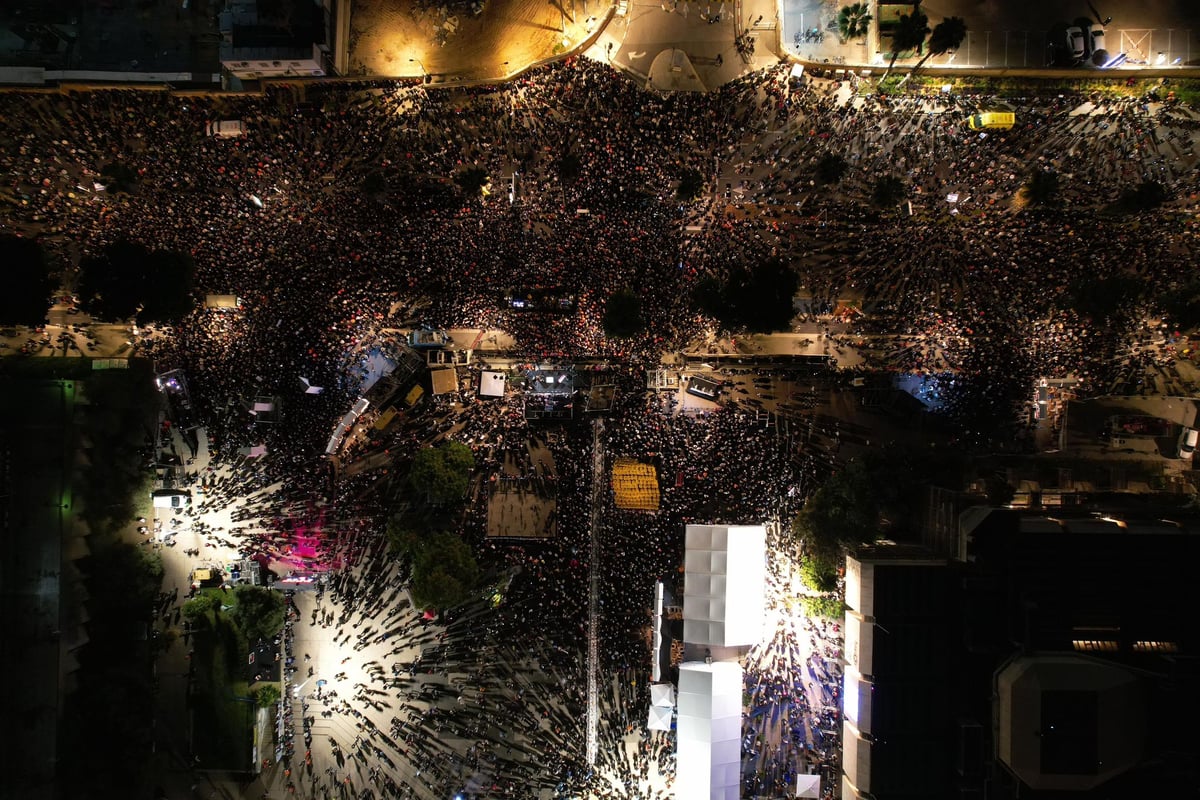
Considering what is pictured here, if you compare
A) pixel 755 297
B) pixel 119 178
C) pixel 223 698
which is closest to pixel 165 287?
pixel 119 178

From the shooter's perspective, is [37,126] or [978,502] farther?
[37,126]

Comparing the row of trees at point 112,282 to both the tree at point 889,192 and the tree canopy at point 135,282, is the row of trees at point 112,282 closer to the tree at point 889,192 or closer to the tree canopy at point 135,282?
the tree canopy at point 135,282

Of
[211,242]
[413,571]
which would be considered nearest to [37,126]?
[211,242]

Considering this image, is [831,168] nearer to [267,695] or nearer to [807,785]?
[807,785]

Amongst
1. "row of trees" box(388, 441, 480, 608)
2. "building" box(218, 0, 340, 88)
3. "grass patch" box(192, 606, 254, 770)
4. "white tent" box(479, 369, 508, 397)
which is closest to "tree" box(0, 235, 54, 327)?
"building" box(218, 0, 340, 88)

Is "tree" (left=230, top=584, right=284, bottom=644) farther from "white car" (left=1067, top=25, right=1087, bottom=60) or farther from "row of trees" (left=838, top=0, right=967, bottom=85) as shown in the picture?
"white car" (left=1067, top=25, right=1087, bottom=60)

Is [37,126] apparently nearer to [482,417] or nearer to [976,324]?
[482,417]

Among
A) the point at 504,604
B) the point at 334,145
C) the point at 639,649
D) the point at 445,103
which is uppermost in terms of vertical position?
the point at 445,103
